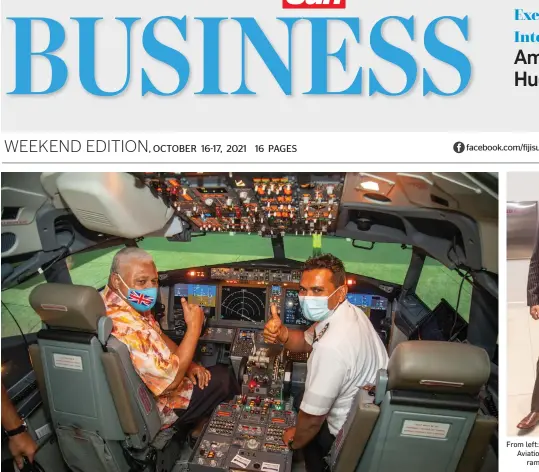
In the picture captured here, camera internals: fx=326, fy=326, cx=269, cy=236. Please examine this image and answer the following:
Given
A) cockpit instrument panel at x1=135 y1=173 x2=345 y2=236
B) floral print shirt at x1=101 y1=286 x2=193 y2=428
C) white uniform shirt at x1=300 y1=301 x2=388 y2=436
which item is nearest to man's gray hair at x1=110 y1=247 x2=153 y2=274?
floral print shirt at x1=101 y1=286 x2=193 y2=428

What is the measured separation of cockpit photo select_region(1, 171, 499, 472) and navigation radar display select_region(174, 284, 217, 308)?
0.65 meters

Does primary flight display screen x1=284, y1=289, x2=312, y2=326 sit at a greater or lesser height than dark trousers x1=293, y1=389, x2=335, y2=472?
greater

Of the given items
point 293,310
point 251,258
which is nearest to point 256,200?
point 293,310

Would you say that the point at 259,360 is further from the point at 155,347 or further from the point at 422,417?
the point at 422,417

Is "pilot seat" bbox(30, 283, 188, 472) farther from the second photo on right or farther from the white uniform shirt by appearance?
the second photo on right

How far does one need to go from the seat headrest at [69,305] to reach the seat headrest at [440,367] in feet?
3.53

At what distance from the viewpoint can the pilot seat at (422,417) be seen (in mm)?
968

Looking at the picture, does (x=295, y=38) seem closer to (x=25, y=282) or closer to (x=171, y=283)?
(x=25, y=282)

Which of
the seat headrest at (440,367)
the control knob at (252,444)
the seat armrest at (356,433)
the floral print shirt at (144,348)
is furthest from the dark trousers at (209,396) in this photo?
the seat headrest at (440,367)

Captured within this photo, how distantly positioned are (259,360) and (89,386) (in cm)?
129

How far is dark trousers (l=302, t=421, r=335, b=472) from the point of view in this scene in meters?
1.53

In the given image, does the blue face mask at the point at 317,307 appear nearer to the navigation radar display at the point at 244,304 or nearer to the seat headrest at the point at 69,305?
the seat headrest at the point at 69,305

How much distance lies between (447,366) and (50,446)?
177cm

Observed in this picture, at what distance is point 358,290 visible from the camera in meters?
2.58
